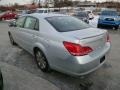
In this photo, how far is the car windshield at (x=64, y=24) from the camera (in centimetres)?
478

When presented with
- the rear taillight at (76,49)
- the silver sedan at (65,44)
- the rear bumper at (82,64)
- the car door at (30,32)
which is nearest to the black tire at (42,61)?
the silver sedan at (65,44)

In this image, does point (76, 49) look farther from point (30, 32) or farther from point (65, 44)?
point (30, 32)

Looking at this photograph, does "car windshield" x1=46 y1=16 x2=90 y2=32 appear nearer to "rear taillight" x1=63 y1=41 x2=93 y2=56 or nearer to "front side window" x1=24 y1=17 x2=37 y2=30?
"front side window" x1=24 y1=17 x2=37 y2=30

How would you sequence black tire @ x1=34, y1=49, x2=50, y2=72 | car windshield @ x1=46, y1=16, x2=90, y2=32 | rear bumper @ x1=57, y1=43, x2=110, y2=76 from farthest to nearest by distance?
1. black tire @ x1=34, y1=49, x2=50, y2=72
2. car windshield @ x1=46, y1=16, x2=90, y2=32
3. rear bumper @ x1=57, y1=43, x2=110, y2=76

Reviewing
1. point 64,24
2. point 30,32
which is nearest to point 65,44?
point 64,24

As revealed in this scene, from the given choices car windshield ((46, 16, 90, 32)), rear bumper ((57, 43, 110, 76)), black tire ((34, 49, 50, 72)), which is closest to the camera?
rear bumper ((57, 43, 110, 76))

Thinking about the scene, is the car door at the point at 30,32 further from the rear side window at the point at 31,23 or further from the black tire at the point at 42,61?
the black tire at the point at 42,61

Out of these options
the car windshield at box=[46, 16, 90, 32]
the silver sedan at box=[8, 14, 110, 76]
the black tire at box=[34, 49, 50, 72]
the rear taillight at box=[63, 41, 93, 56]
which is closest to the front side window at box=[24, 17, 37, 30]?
the silver sedan at box=[8, 14, 110, 76]

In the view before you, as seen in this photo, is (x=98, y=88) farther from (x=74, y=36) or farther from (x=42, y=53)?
(x=42, y=53)

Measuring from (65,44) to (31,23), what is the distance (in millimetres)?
2003

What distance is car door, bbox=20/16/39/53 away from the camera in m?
5.31

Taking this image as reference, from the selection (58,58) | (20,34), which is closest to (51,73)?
(58,58)

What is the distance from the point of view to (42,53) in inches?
195

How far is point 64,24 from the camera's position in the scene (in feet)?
16.5
